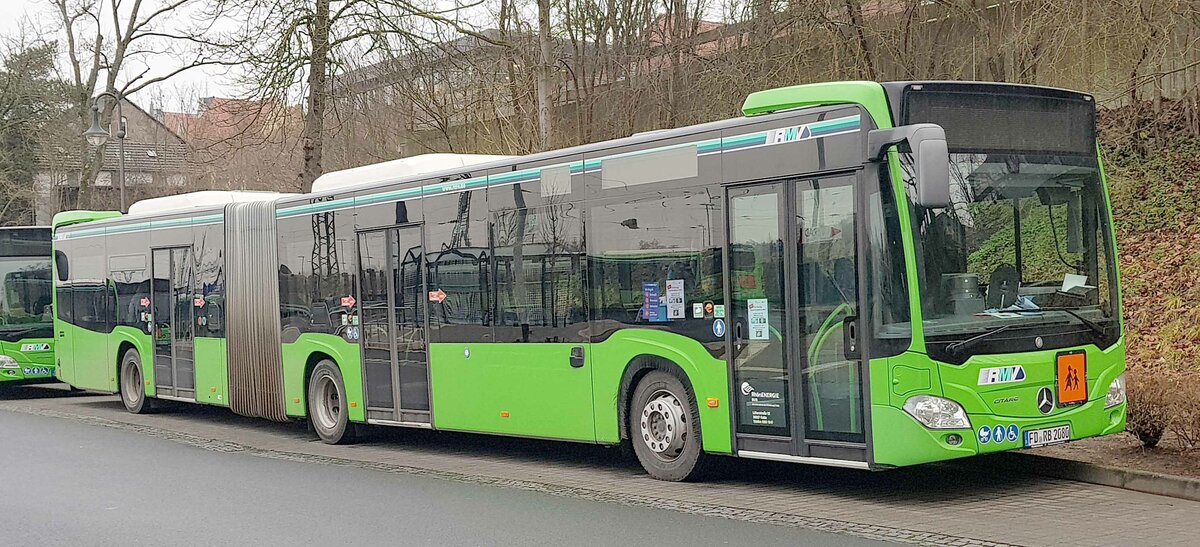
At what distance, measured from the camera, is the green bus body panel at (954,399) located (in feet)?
31.8

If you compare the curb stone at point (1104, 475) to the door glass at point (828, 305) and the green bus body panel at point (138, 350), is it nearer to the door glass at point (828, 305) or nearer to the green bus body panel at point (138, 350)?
the door glass at point (828, 305)

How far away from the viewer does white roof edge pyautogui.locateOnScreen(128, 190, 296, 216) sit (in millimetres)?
19322

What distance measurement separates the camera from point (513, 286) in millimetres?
13500

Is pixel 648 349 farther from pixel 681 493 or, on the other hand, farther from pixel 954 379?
pixel 954 379

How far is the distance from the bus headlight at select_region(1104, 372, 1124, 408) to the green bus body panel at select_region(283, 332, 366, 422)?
28.7 feet

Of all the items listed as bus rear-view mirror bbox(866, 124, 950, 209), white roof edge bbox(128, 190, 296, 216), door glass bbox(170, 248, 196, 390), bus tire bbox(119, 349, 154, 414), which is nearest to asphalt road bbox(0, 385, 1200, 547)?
bus rear-view mirror bbox(866, 124, 950, 209)

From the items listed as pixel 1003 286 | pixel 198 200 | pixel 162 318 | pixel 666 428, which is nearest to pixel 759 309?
pixel 666 428

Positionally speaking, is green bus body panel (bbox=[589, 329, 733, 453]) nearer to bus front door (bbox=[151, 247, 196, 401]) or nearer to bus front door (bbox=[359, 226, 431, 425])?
bus front door (bbox=[359, 226, 431, 425])

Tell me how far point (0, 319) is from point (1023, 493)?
69.3 feet

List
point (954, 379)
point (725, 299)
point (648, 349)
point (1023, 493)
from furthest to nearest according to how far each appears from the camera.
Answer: point (648, 349) → point (725, 299) → point (1023, 493) → point (954, 379)

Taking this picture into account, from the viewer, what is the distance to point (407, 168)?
15.5 metres

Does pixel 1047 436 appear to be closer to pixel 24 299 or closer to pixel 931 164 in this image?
pixel 931 164

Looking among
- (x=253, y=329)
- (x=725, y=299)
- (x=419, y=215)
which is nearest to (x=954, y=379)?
(x=725, y=299)

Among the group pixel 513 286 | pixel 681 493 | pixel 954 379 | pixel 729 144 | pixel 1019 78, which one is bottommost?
pixel 681 493
